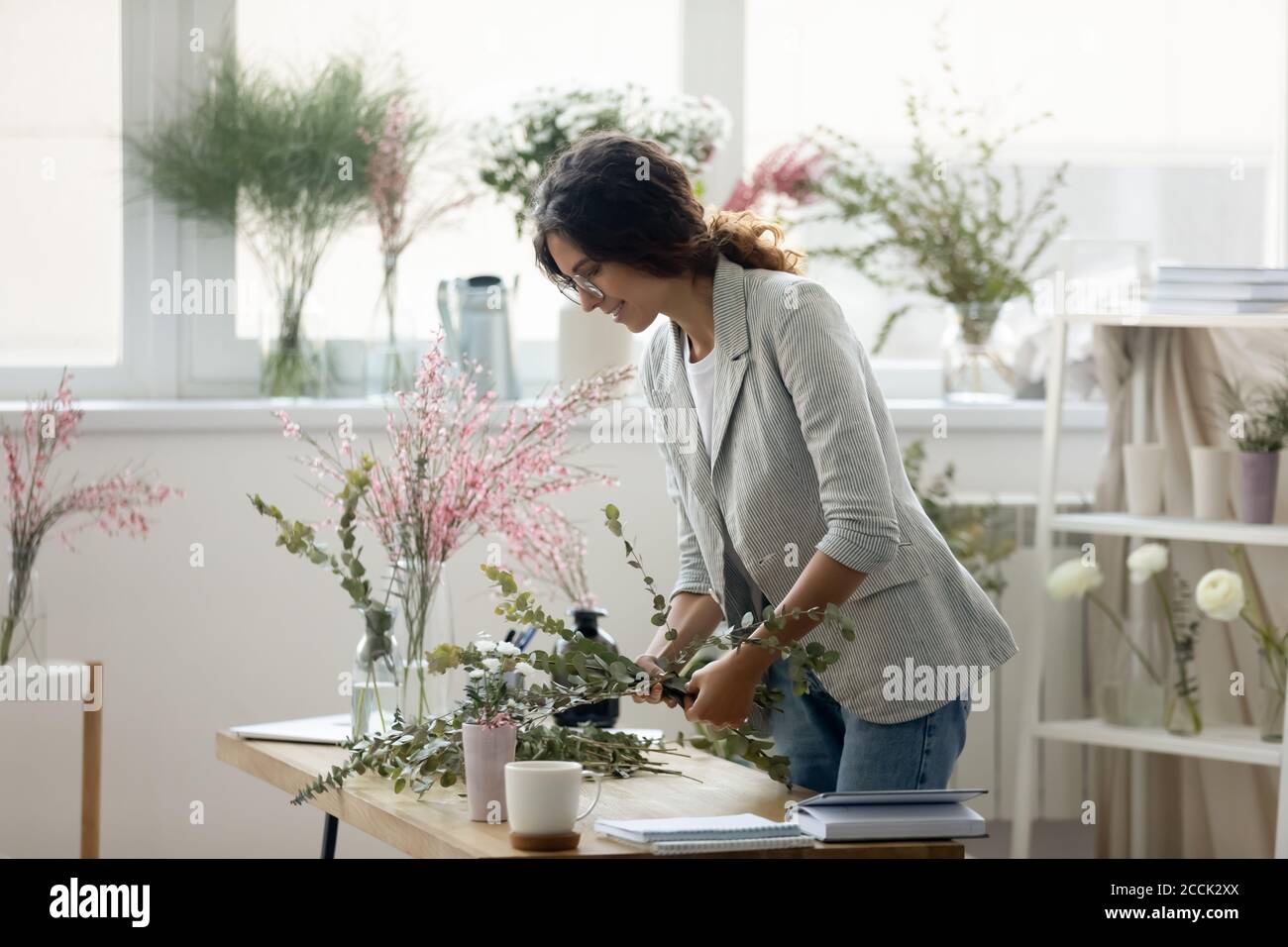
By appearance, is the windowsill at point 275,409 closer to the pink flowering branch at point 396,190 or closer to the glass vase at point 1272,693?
the pink flowering branch at point 396,190

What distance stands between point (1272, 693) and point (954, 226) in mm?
1173

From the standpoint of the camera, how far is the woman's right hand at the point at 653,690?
177 cm

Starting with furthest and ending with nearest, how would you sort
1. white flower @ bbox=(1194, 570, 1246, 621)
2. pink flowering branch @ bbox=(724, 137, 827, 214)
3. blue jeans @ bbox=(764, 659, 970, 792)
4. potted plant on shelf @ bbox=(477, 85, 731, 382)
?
pink flowering branch @ bbox=(724, 137, 827, 214), potted plant on shelf @ bbox=(477, 85, 731, 382), white flower @ bbox=(1194, 570, 1246, 621), blue jeans @ bbox=(764, 659, 970, 792)

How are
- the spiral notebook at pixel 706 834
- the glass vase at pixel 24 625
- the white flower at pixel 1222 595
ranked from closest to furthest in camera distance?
1. the spiral notebook at pixel 706 834
2. the glass vase at pixel 24 625
3. the white flower at pixel 1222 595

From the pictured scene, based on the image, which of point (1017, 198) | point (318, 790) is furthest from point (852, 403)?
point (1017, 198)

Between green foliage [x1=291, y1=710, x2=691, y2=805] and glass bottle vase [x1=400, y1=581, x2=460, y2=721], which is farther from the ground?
glass bottle vase [x1=400, y1=581, x2=460, y2=721]

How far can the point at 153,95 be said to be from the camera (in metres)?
3.21

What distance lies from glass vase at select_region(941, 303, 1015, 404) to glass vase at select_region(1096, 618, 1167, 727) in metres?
0.57

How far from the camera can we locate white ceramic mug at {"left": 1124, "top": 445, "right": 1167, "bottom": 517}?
10.00 ft

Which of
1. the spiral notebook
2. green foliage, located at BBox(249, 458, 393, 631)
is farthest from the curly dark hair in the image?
the spiral notebook

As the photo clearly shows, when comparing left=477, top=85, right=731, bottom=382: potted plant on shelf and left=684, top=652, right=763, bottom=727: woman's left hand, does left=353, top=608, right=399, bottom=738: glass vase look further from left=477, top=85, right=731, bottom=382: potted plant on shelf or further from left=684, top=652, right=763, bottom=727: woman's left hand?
left=477, top=85, right=731, bottom=382: potted plant on shelf

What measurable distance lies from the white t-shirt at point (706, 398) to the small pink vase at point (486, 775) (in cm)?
46

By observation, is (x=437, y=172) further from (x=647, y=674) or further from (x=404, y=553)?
(x=647, y=674)

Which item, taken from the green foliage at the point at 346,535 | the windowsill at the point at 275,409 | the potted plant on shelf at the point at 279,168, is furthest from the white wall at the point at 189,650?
the green foliage at the point at 346,535
